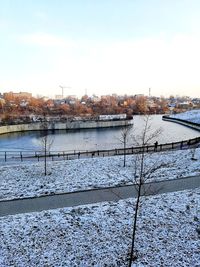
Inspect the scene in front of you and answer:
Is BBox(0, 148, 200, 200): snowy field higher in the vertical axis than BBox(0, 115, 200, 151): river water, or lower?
higher

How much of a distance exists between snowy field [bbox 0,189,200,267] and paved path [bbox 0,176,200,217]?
2.29 feet

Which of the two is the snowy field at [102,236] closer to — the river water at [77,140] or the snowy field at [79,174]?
the snowy field at [79,174]

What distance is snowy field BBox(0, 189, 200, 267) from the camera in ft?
24.8

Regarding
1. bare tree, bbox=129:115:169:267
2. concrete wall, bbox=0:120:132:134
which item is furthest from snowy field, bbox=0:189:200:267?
concrete wall, bbox=0:120:132:134

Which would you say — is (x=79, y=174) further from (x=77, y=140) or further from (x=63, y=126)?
(x=63, y=126)

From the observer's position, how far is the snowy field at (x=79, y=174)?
1295cm

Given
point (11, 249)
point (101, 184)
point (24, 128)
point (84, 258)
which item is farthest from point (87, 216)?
point (24, 128)

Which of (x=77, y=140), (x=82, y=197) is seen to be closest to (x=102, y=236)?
(x=82, y=197)

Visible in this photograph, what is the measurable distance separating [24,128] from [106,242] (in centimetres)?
6007

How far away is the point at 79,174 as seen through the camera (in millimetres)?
15477

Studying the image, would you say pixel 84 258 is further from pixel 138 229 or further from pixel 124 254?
pixel 138 229

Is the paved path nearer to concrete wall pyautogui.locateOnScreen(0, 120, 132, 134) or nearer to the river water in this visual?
the river water

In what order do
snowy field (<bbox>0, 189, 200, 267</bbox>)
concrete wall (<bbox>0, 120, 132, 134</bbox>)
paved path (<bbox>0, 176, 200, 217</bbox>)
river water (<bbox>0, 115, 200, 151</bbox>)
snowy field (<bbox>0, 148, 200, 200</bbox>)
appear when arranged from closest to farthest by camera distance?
snowy field (<bbox>0, 189, 200, 267</bbox>) < paved path (<bbox>0, 176, 200, 217</bbox>) < snowy field (<bbox>0, 148, 200, 200</bbox>) < river water (<bbox>0, 115, 200, 151</bbox>) < concrete wall (<bbox>0, 120, 132, 134</bbox>)

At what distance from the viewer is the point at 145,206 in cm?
1066
